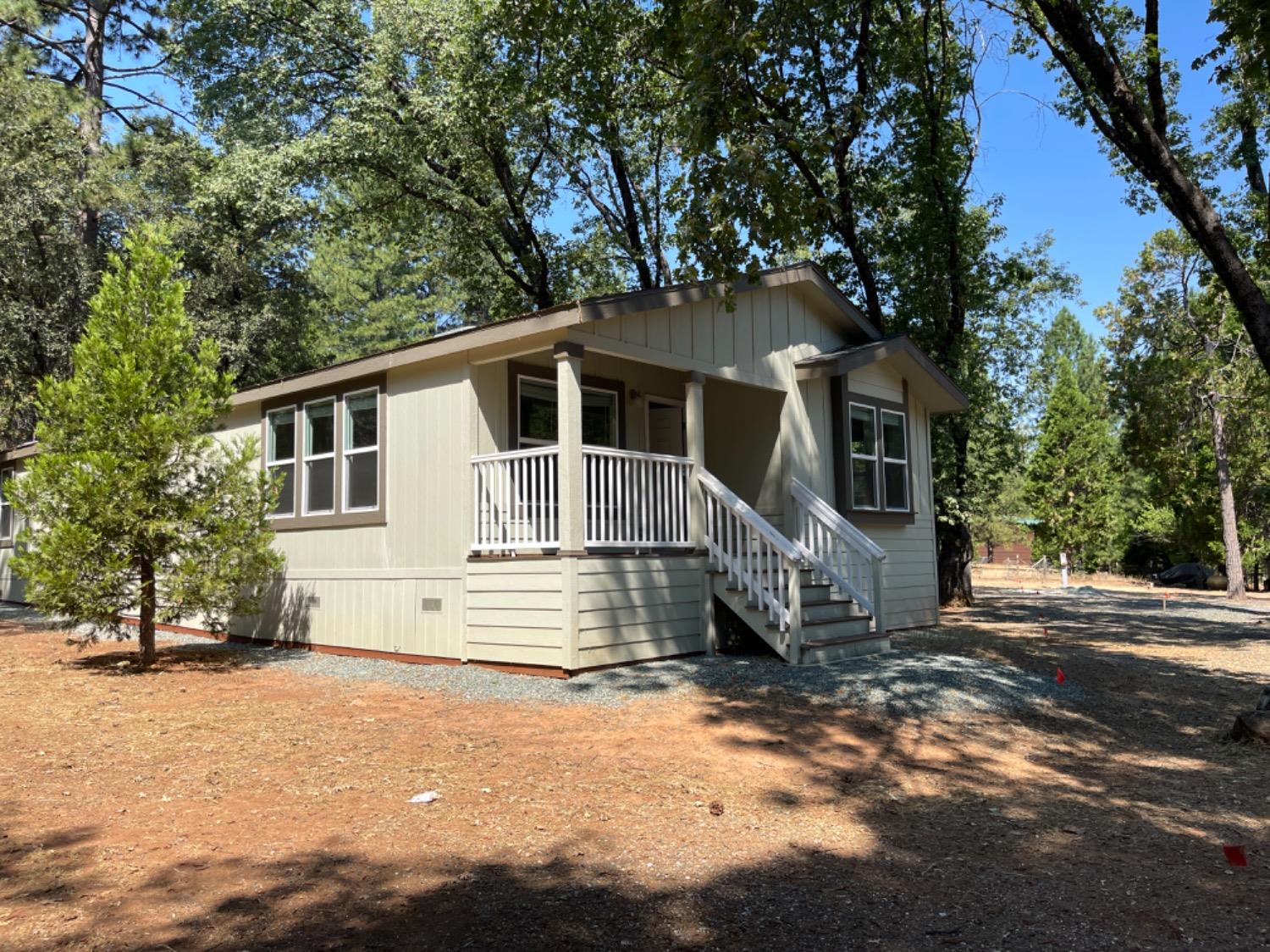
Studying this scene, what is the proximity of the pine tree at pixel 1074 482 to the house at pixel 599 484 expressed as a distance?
27.2 meters

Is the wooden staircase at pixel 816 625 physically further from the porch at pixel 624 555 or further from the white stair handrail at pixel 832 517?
the white stair handrail at pixel 832 517

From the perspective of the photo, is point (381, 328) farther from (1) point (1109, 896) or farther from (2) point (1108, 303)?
(1) point (1109, 896)

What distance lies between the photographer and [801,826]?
15.0ft

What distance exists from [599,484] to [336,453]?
3.74 m

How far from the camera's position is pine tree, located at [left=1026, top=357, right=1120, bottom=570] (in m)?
35.9

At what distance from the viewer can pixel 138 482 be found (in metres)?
8.67

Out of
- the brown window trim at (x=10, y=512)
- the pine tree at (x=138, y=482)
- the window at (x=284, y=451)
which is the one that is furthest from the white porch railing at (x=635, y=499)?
the brown window trim at (x=10, y=512)

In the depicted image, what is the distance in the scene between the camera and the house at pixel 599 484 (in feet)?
28.4

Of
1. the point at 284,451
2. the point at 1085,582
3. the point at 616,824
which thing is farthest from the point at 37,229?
the point at 1085,582

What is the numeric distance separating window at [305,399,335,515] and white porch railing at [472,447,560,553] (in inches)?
104

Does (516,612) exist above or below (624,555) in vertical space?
below

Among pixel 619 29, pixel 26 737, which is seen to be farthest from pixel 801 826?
A: pixel 619 29

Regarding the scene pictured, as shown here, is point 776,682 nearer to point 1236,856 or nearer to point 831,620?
point 831,620

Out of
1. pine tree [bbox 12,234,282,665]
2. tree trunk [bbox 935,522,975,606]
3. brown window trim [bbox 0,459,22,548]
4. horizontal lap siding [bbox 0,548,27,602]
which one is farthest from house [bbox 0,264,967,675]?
horizontal lap siding [bbox 0,548,27,602]
